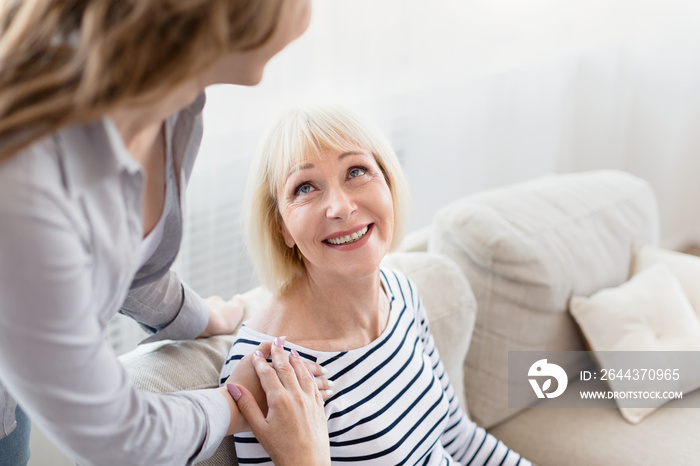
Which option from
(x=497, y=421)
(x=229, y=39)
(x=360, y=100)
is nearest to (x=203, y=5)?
(x=229, y=39)

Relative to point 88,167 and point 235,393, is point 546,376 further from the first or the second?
point 88,167

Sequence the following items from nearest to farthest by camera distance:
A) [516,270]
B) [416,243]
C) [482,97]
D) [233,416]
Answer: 1. [233,416]
2. [516,270]
3. [416,243]
4. [482,97]

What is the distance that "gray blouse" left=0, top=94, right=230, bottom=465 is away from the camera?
0.63 m

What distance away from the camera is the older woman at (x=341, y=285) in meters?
1.23

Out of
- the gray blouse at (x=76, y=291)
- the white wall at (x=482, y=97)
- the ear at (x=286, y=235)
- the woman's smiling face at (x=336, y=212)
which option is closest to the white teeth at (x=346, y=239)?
the woman's smiling face at (x=336, y=212)

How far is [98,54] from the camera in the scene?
613mm

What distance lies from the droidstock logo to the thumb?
3.45 feet

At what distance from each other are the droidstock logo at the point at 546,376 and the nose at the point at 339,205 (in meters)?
0.89

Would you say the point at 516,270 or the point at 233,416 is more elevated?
the point at 233,416

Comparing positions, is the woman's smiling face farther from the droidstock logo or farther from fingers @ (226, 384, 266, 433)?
the droidstock logo

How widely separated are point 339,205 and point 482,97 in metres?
1.84

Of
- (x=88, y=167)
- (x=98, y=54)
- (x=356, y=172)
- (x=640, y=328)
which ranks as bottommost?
(x=640, y=328)

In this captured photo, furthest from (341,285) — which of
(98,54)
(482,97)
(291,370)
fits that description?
(482,97)

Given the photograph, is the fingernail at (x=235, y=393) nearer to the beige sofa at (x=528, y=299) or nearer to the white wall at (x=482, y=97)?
the beige sofa at (x=528, y=299)
